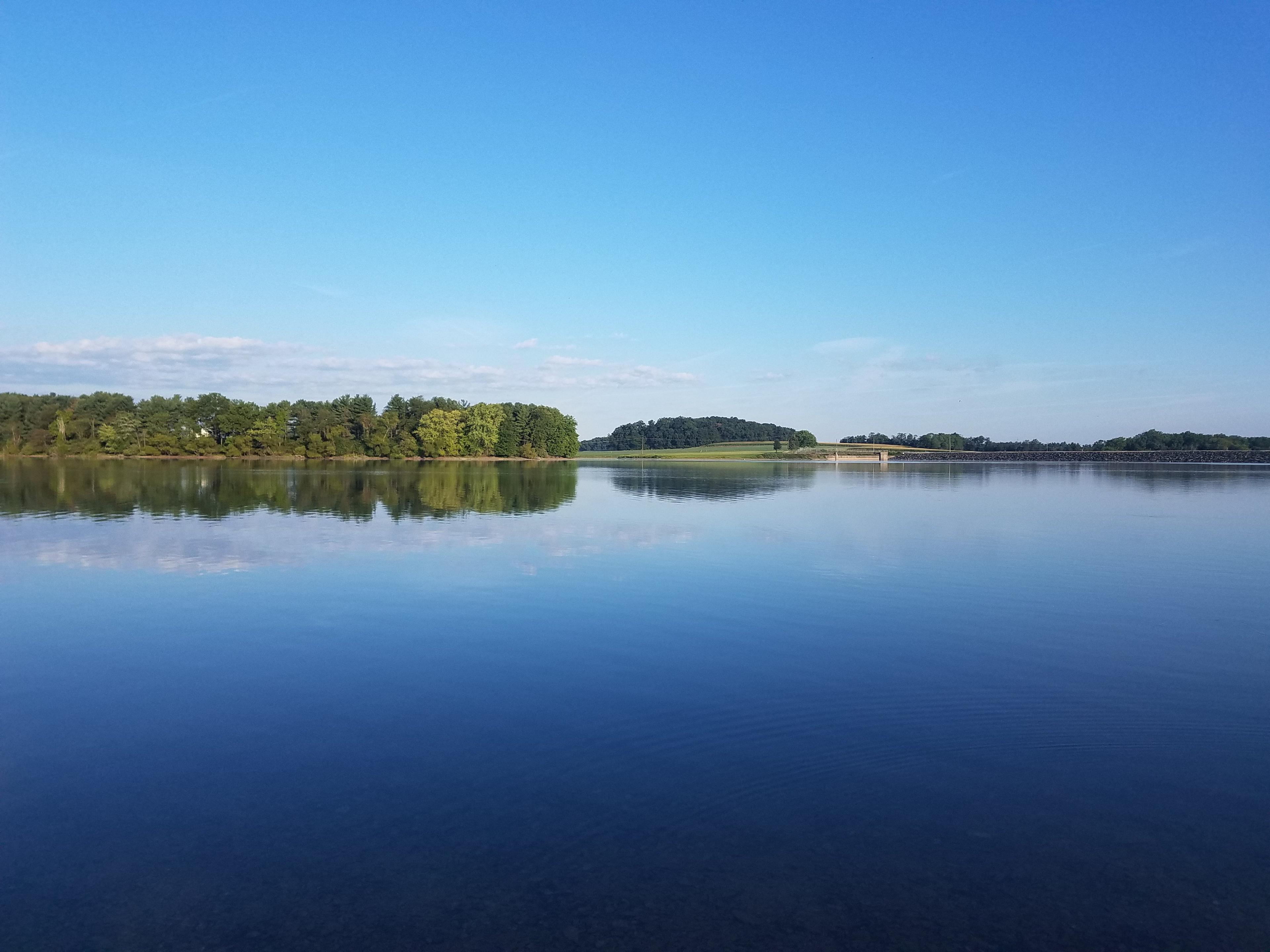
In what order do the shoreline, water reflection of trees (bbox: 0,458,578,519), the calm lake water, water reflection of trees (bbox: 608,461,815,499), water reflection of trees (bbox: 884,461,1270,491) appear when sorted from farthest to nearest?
the shoreline
water reflection of trees (bbox: 884,461,1270,491)
water reflection of trees (bbox: 608,461,815,499)
water reflection of trees (bbox: 0,458,578,519)
the calm lake water

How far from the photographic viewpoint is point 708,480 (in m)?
67.8

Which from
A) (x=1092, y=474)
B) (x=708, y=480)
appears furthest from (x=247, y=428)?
(x=1092, y=474)

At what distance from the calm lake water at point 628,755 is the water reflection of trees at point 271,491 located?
13.7 m

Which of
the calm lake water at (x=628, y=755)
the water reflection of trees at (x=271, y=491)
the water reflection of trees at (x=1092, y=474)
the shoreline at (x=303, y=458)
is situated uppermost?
the shoreline at (x=303, y=458)

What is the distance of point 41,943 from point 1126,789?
8.39 m

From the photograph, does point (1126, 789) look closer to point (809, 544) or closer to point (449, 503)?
point (809, 544)

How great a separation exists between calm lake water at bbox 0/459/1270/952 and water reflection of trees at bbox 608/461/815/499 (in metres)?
28.4

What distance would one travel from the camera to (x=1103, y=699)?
9805 mm

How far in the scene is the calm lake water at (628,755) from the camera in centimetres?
524

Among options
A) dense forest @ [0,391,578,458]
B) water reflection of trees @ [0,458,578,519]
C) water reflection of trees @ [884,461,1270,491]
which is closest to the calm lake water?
water reflection of trees @ [0,458,578,519]

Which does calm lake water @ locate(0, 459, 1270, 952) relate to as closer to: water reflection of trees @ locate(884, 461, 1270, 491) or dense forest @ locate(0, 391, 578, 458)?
water reflection of trees @ locate(884, 461, 1270, 491)

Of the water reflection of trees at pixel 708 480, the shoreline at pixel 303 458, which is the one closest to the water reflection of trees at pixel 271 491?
the water reflection of trees at pixel 708 480

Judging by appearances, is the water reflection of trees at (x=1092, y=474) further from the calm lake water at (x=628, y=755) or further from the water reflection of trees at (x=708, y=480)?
the calm lake water at (x=628, y=755)

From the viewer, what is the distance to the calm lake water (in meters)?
5.24
